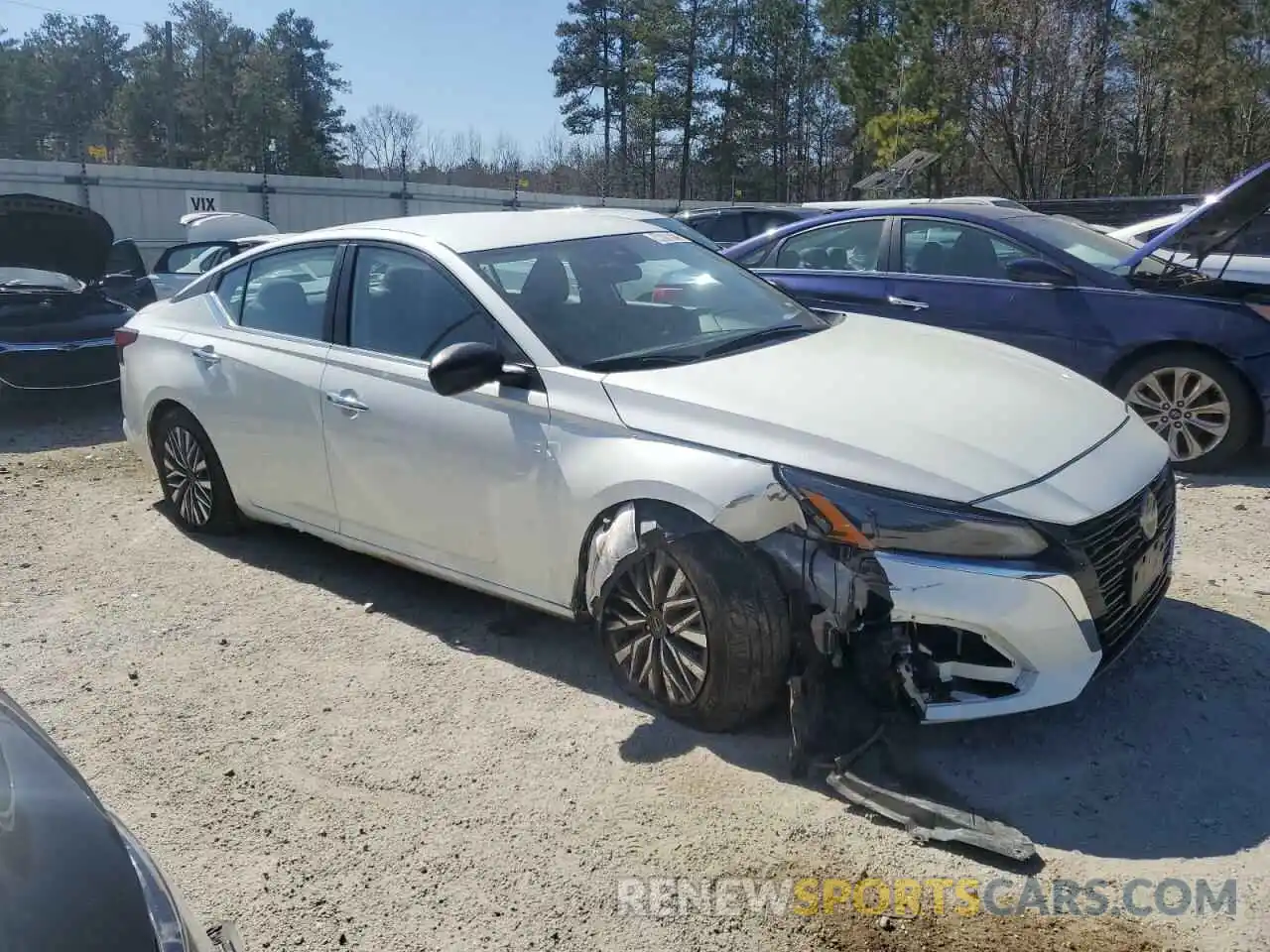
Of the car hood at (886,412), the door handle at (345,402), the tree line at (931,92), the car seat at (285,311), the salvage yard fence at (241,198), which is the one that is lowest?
the door handle at (345,402)

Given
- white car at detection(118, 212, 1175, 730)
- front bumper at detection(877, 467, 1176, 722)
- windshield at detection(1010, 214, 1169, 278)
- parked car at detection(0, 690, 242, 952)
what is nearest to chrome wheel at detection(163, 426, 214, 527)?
white car at detection(118, 212, 1175, 730)

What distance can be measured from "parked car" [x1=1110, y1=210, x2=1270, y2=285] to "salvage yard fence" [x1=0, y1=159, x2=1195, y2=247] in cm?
806

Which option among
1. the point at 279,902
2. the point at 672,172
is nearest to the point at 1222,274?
the point at 279,902

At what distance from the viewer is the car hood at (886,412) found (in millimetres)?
3166

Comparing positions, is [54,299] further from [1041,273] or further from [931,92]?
[931,92]

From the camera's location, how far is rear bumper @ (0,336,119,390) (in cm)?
820

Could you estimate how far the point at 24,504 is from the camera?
641 cm

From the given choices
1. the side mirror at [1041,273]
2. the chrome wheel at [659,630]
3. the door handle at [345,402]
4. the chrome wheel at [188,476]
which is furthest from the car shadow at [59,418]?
the side mirror at [1041,273]

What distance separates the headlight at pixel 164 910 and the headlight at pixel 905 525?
1981 mm

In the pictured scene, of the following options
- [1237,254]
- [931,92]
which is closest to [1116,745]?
[1237,254]

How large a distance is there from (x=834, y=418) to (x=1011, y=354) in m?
1.33

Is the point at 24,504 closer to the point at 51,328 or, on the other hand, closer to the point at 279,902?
the point at 51,328

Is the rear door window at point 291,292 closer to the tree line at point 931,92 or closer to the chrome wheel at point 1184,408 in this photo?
the chrome wheel at point 1184,408

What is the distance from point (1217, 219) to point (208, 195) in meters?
19.5
